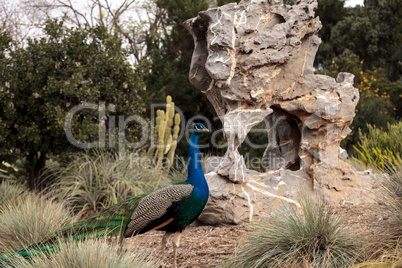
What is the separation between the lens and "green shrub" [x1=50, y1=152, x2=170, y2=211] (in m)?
6.19

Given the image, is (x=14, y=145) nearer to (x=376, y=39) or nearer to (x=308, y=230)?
(x=308, y=230)

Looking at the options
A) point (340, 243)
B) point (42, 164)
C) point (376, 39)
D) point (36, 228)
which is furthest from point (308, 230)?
point (376, 39)

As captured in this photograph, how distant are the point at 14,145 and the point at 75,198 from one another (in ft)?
5.30

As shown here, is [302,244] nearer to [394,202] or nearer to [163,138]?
[394,202]

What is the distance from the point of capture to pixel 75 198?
20.2 feet

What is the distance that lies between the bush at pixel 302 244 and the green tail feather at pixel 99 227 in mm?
938

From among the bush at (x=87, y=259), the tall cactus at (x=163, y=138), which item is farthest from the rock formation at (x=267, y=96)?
the tall cactus at (x=163, y=138)

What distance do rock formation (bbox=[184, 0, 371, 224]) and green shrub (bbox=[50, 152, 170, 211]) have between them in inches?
56.7

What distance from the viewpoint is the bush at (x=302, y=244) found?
127 inches

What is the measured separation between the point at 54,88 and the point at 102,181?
5.56 ft

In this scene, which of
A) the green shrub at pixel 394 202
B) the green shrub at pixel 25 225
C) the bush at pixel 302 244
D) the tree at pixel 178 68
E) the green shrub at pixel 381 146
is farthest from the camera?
the tree at pixel 178 68

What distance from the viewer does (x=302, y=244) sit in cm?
332

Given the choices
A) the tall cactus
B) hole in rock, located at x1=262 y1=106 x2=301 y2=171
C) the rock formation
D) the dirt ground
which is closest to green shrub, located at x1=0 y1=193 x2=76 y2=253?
the dirt ground

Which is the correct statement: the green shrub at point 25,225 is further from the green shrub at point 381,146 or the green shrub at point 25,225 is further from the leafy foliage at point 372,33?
the leafy foliage at point 372,33
